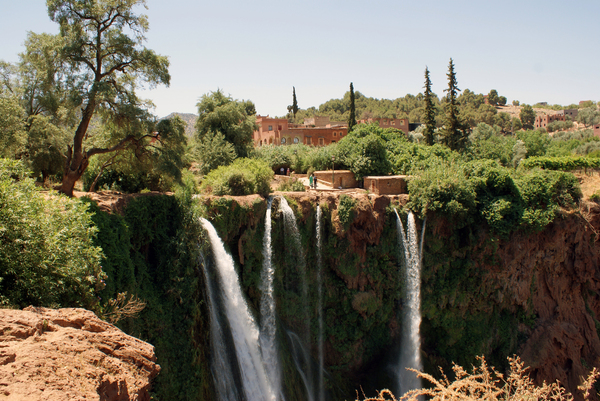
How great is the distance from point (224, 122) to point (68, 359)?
2349 cm

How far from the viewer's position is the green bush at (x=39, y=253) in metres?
8.35

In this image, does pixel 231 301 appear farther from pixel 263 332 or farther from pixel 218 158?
pixel 218 158

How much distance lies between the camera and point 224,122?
27797 mm

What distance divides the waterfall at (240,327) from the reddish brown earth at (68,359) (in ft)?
29.4

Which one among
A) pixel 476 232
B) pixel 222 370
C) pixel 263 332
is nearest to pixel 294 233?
pixel 263 332

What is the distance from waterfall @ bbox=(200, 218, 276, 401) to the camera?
52.9 ft

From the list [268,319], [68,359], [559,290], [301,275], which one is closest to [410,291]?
[301,275]

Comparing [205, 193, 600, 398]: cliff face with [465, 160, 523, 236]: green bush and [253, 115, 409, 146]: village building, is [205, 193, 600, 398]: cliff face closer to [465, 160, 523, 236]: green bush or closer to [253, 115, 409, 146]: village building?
[465, 160, 523, 236]: green bush

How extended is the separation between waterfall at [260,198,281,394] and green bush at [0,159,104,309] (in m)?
9.20

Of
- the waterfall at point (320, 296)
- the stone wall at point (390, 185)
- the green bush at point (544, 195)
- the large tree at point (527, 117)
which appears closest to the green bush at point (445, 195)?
the stone wall at point (390, 185)

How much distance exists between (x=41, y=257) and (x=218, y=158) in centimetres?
1729

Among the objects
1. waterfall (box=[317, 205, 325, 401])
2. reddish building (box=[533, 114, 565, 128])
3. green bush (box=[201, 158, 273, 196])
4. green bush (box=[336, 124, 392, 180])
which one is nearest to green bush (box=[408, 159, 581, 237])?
green bush (box=[336, 124, 392, 180])

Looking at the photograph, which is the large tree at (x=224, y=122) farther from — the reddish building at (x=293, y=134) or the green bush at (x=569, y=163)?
the green bush at (x=569, y=163)

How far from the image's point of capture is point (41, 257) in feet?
28.6
